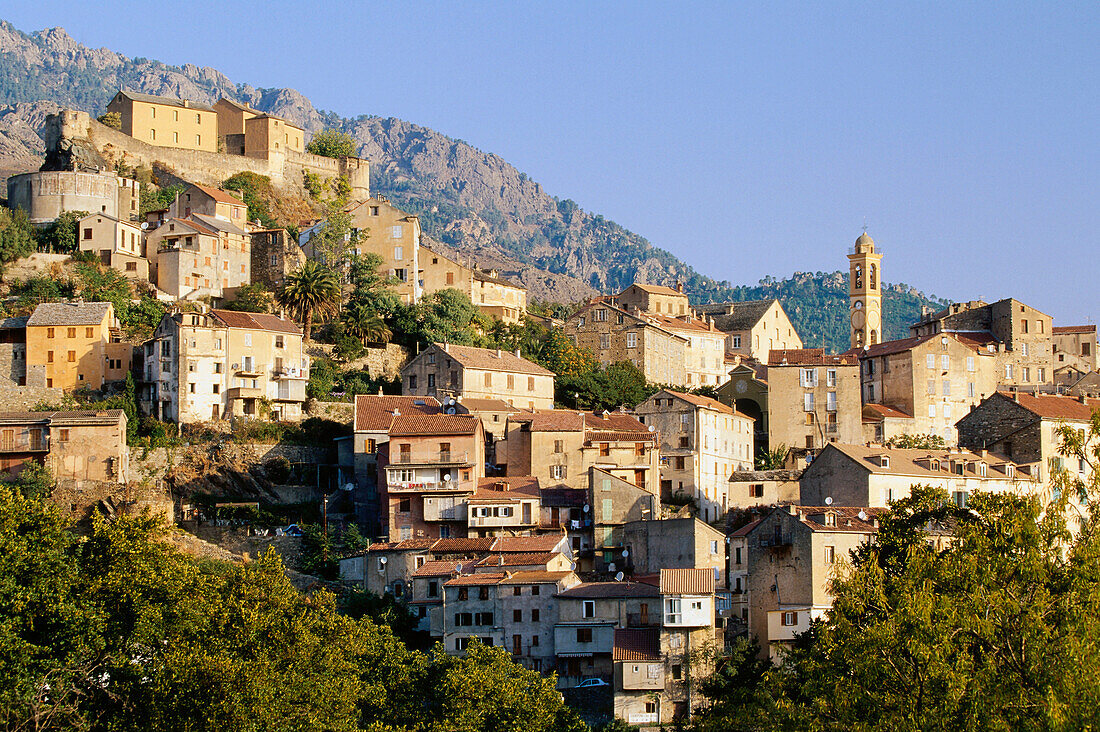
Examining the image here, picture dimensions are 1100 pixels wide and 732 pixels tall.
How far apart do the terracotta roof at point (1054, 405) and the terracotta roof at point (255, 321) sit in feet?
130

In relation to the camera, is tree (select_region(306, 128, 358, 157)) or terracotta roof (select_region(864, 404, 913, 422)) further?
tree (select_region(306, 128, 358, 157))

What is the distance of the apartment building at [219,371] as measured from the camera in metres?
72.8

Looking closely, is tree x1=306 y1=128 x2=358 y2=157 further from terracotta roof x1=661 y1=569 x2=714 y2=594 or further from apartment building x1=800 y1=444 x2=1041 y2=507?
terracotta roof x1=661 y1=569 x2=714 y2=594

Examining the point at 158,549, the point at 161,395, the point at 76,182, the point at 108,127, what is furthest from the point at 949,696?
the point at 108,127

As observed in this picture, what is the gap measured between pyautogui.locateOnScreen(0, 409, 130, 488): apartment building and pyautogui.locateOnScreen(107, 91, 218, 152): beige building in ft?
153

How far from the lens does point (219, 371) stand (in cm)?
7388

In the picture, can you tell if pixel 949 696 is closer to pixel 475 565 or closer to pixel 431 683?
pixel 431 683

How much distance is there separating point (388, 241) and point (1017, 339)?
44.2m

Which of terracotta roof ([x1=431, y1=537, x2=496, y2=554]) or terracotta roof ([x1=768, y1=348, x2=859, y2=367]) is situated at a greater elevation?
terracotta roof ([x1=768, y1=348, x2=859, y2=367])

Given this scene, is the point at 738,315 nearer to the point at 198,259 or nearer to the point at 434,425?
the point at 198,259

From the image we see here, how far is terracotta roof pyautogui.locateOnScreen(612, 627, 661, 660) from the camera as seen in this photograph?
181 feet

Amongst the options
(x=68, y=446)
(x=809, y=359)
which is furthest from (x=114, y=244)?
(x=809, y=359)

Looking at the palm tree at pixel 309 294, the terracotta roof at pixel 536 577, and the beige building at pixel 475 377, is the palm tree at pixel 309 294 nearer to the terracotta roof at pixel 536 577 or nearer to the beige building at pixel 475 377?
the beige building at pixel 475 377

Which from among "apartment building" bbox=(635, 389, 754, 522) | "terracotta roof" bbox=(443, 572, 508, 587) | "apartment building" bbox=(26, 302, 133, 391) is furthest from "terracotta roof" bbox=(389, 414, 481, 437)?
"apartment building" bbox=(26, 302, 133, 391)
